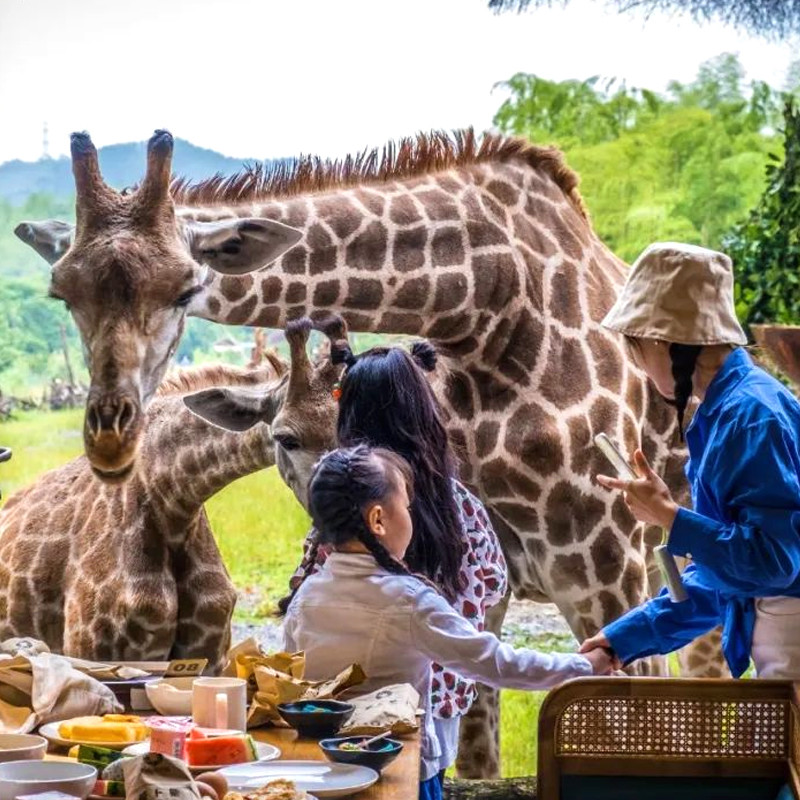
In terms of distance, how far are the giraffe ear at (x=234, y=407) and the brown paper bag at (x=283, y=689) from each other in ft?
4.93

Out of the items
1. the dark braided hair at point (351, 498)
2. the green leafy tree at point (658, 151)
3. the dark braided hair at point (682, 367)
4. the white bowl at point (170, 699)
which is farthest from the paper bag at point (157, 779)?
the green leafy tree at point (658, 151)

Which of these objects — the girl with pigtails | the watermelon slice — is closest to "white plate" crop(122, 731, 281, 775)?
the watermelon slice

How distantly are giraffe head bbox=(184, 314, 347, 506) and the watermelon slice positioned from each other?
5.11 feet

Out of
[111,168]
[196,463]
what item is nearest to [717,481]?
[196,463]

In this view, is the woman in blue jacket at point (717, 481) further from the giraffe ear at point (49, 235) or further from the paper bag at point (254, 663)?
the giraffe ear at point (49, 235)

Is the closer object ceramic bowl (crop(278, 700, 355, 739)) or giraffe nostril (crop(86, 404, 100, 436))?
ceramic bowl (crop(278, 700, 355, 739))

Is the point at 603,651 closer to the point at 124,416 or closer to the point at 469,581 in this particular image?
the point at 469,581

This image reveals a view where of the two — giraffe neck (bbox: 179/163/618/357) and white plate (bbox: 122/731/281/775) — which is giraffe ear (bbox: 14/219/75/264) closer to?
giraffe neck (bbox: 179/163/618/357)

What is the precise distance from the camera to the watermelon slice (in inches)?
86.4

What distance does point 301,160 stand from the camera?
4148 mm

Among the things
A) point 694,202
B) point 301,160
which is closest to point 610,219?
point 694,202

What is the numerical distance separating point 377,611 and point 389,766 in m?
0.41

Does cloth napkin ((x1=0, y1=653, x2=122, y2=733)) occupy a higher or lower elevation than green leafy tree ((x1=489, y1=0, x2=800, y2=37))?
lower

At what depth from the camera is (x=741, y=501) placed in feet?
8.77
